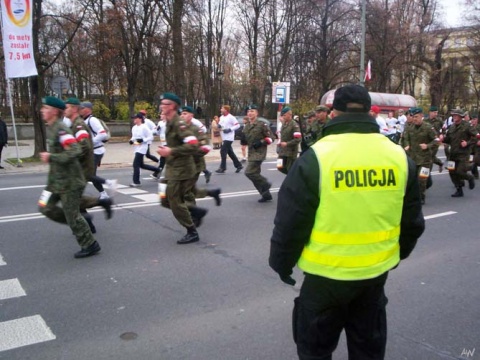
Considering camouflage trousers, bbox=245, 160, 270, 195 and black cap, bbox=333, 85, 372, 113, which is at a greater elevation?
black cap, bbox=333, 85, 372, 113

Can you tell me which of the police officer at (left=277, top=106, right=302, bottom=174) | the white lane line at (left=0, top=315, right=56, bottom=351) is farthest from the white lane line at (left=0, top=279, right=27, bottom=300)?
the police officer at (left=277, top=106, right=302, bottom=174)

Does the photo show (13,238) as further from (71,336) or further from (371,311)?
(371,311)

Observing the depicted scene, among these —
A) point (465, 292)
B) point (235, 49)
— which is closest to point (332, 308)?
point (465, 292)

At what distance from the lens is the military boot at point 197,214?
264 inches

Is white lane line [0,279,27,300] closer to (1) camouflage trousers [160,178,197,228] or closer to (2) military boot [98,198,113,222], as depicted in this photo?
(2) military boot [98,198,113,222]

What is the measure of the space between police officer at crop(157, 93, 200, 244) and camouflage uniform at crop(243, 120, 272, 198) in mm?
2847

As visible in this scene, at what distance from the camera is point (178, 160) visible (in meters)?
6.07

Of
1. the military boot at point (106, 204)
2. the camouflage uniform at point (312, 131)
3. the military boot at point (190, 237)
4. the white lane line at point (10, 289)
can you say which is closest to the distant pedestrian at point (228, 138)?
the camouflage uniform at point (312, 131)

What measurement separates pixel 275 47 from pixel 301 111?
6329 mm

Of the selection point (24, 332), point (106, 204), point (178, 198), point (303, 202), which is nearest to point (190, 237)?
point (178, 198)

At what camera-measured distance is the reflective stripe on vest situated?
7.23ft

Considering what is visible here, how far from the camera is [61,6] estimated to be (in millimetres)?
29984

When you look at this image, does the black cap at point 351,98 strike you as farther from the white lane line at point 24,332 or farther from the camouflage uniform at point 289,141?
the camouflage uniform at point 289,141

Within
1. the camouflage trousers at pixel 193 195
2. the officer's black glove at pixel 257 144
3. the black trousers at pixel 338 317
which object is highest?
the officer's black glove at pixel 257 144
